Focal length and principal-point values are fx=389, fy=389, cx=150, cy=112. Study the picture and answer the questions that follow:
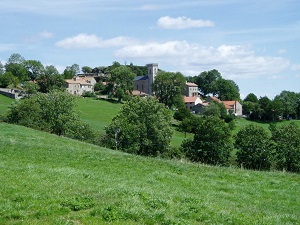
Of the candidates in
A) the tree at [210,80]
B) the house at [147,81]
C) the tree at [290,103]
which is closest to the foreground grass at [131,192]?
the tree at [290,103]

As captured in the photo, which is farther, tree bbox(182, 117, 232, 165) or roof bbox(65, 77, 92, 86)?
roof bbox(65, 77, 92, 86)

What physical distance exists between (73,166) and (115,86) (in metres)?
125

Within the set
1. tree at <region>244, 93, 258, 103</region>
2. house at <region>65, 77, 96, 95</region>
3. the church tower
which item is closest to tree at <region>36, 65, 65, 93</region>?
house at <region>65, 77, 96, 95</region>

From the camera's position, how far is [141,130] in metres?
66.1

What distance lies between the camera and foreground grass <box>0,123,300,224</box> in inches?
412

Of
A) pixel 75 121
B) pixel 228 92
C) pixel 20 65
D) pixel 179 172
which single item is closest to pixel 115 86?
pixel 20 65

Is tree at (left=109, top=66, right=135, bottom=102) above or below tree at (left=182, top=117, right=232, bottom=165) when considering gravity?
above

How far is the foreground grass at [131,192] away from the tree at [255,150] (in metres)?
45.0

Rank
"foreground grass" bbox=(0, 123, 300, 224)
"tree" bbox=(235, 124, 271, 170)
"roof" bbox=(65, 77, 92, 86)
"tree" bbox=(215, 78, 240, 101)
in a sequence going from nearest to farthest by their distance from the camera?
1. "foreground grass" bbox=(0, 123, 300, 224)
2. "tree" bbox=(235, 124, 271, 170)
3. "roof" bbox=(65, 77, 92, 86)
4. "tree" bbox=(215, 78, 240, 101)

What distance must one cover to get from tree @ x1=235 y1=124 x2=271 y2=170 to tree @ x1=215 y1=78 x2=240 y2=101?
4567 inches

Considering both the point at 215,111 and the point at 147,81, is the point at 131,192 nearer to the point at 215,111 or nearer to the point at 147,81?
the point at 215,111

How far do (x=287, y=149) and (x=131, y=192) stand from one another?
193 ft

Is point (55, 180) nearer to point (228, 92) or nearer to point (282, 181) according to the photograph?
point (282, 181)

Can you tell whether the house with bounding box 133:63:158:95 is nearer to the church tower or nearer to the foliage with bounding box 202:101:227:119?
the church tower
